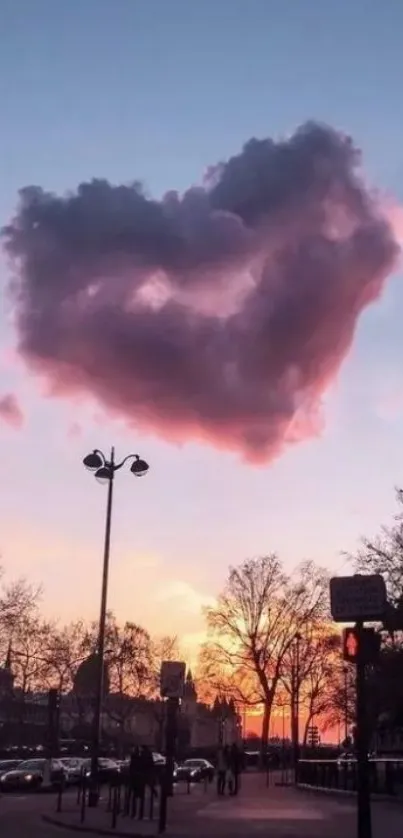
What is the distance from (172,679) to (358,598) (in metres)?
10.0

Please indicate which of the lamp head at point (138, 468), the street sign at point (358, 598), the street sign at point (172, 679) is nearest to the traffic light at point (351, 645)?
the street sign at point (358, 598)

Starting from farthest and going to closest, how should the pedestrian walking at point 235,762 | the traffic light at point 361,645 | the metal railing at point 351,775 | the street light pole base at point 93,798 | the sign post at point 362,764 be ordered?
1. the pedestrian walking at point 235,762
2. the metal railing at point 351,775
3. the street light pole base at point 93,798
4. the traffic light at point 361,645
5. the sign post at point 362,764

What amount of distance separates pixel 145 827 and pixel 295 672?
69.7 m

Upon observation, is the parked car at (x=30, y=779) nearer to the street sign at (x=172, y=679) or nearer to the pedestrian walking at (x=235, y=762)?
the pedestrian walking at (x=235, y=762)

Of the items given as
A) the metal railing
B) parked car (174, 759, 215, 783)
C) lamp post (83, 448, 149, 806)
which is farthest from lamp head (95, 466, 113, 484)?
parked car (174, 759, 215, 783)

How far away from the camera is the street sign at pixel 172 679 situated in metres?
24.3

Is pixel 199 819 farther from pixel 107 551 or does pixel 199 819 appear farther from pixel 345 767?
pixel 345 767

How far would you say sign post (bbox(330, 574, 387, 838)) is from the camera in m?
14.9

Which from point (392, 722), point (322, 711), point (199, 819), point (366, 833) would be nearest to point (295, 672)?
point (322, 711)

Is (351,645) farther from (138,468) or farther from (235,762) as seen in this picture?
(235,762)

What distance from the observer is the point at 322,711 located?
104875mm

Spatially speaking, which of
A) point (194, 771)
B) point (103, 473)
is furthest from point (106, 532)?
point (194, 771)

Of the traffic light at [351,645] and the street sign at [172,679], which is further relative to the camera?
the street sign at [172,679]

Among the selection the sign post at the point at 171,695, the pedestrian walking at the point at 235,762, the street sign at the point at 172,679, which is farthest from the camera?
the pedestrian walking at the point at 235,762
